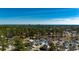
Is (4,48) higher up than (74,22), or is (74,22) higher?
(74,22)
